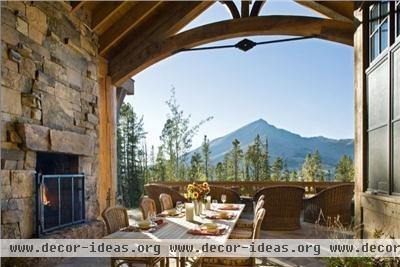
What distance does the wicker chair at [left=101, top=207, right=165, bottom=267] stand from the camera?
328cm

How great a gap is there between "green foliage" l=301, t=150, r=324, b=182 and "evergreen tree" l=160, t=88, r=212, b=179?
3.86 meters

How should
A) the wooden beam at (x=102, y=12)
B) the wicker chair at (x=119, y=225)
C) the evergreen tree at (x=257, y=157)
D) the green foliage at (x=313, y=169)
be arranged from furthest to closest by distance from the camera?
1. the green foliage at (x=313, y=169)
2. the evergreen tree at (x=257, y=157)
3. the wooden beam at (x=102, y=12)
4. the wicker chair at (x=119, y=225)

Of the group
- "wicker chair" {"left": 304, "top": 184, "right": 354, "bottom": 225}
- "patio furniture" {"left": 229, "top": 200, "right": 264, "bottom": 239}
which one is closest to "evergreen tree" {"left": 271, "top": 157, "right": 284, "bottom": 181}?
"wicker chair" {"left": 304, "top": 184, "right": 354, "bottom": 225}

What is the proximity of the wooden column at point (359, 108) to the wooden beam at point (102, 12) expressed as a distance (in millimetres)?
3579

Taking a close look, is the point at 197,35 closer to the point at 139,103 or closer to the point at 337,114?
the point at 139,103

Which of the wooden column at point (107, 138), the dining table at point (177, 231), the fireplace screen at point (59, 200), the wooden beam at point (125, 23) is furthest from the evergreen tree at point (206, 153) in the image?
the dining table at point (177, 231)

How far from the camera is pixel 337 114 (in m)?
16.9

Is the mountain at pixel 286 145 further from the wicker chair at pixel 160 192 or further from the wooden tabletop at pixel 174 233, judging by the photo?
the wooden tabletop at pixel 174 233

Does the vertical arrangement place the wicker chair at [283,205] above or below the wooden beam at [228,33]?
below

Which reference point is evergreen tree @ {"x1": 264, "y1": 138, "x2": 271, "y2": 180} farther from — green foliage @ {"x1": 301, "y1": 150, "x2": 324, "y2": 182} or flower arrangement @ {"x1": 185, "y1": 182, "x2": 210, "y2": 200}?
flower arrangement @ {"x1": 185, "y1": 182, "x2": 210, "y2": 200}

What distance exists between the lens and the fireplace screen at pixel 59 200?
4051 mm

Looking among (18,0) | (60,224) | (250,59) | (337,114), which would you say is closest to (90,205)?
(60,224)

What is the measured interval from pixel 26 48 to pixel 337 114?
15611 millimetres

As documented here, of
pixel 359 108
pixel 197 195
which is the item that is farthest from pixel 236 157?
pixel 197 195
